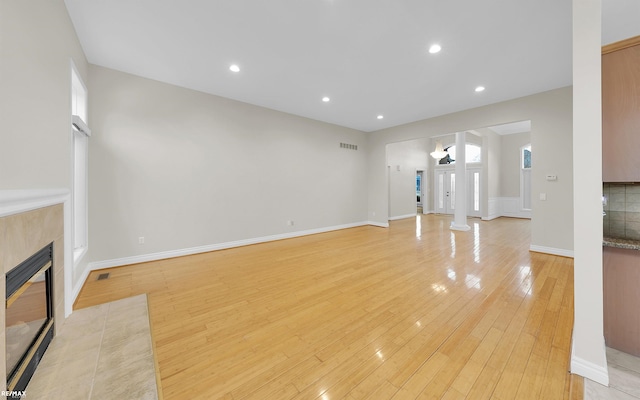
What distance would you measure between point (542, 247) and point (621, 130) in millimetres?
3588

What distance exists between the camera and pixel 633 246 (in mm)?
1573

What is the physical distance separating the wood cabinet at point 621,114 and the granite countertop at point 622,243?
1.51ft

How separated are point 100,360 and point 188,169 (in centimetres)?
319

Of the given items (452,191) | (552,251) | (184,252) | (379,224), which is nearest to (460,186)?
(379,224)

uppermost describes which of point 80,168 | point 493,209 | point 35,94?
point 35,94

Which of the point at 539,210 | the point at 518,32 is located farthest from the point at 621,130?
the point at 539,210

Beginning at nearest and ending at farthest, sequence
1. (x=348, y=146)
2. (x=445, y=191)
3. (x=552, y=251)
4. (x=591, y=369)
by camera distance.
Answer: (x=591, y=369) → (x=552, y=251) → (x=348, y=146) → (x=445, y=191)

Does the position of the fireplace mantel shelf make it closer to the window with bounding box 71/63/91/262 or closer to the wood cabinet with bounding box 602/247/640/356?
the window with bounding box 71/63/91/262

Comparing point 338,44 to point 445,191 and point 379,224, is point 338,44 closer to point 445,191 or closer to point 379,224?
point 379,224

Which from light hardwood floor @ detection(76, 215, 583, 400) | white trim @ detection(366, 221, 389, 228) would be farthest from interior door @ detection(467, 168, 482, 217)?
light hardwood floor @ detection(76, 215, 583, 400)

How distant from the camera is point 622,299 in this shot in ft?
5.48

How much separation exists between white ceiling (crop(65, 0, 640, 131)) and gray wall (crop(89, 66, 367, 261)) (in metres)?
0.48

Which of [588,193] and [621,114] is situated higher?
[621,114]

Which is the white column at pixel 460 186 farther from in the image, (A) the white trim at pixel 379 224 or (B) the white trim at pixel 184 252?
(B) the white trim at pixel 184 252
